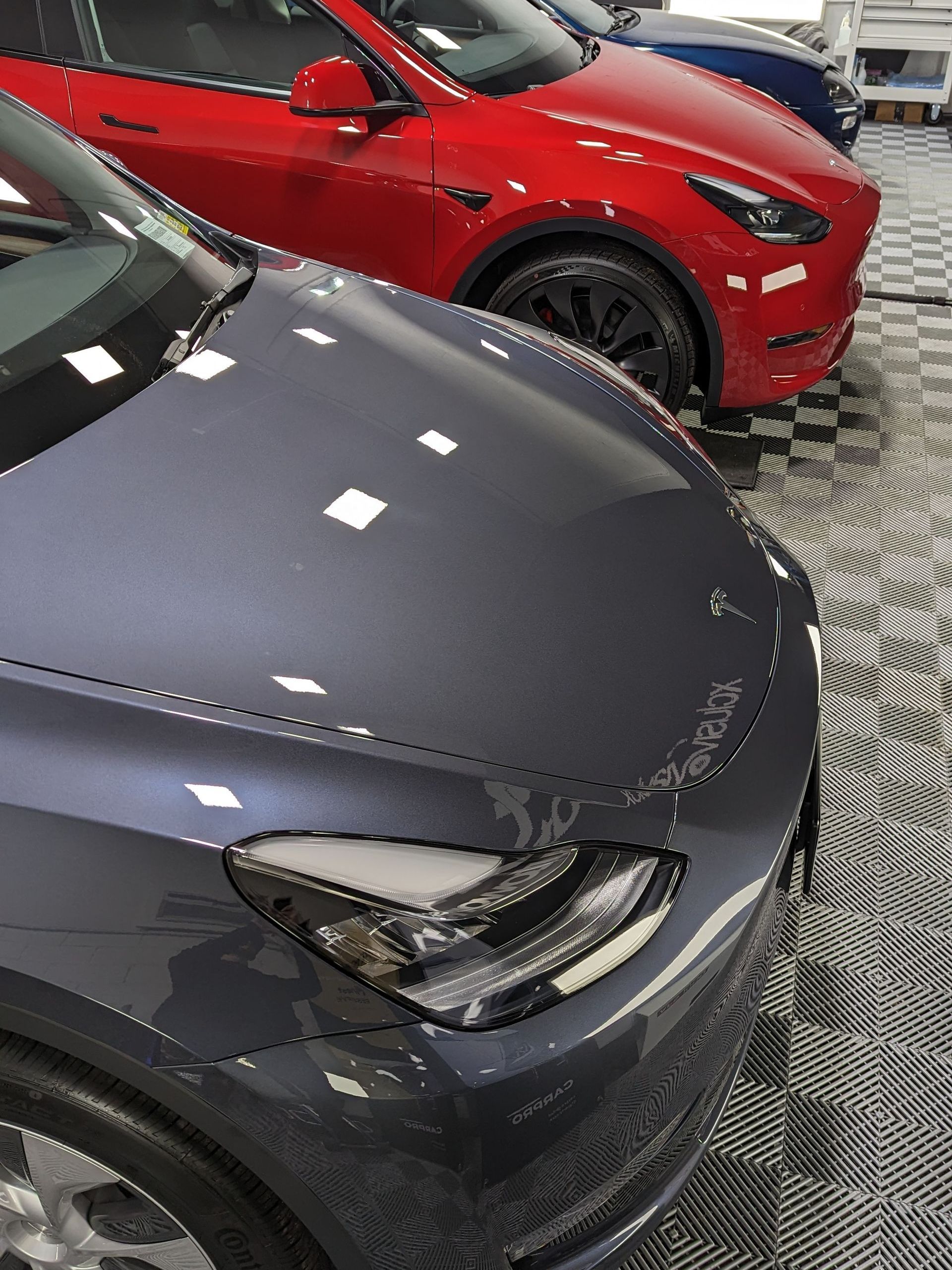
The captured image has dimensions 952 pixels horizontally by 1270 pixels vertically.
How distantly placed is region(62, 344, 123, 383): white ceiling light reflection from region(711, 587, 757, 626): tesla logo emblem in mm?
788

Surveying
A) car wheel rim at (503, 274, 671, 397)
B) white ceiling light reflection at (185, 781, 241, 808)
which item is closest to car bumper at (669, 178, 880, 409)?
car wheel rim at (503, 274, 671, 397)

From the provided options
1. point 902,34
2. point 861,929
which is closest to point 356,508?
point 861,929

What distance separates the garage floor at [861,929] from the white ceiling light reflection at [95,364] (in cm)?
129

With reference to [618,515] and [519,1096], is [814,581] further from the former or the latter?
[519,1096]

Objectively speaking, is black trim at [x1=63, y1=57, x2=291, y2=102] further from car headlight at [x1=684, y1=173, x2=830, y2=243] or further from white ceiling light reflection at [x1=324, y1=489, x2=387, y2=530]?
white ceiling light reflection at [x1=324, y1=489, x2=387, y2=530]

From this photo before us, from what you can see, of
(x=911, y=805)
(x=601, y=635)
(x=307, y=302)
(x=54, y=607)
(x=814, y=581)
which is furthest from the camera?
(x=814, y=581)

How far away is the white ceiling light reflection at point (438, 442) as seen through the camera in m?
1.33

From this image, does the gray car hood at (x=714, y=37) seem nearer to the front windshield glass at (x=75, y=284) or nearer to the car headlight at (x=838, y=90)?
the car headlight at (x=838, y=90)

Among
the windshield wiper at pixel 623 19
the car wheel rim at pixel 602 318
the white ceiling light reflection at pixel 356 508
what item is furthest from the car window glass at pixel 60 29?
the windshield wiper at pixel 623 19

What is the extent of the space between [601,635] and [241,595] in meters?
0.40

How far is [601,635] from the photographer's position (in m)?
1.16

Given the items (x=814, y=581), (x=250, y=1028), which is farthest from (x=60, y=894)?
(x=814, y=581)

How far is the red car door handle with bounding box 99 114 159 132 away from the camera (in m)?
2.57

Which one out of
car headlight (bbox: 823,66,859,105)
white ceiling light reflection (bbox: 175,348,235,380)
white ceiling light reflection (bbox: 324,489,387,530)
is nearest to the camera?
white ceiling light reflection (bbox: 324,489,387,530)
